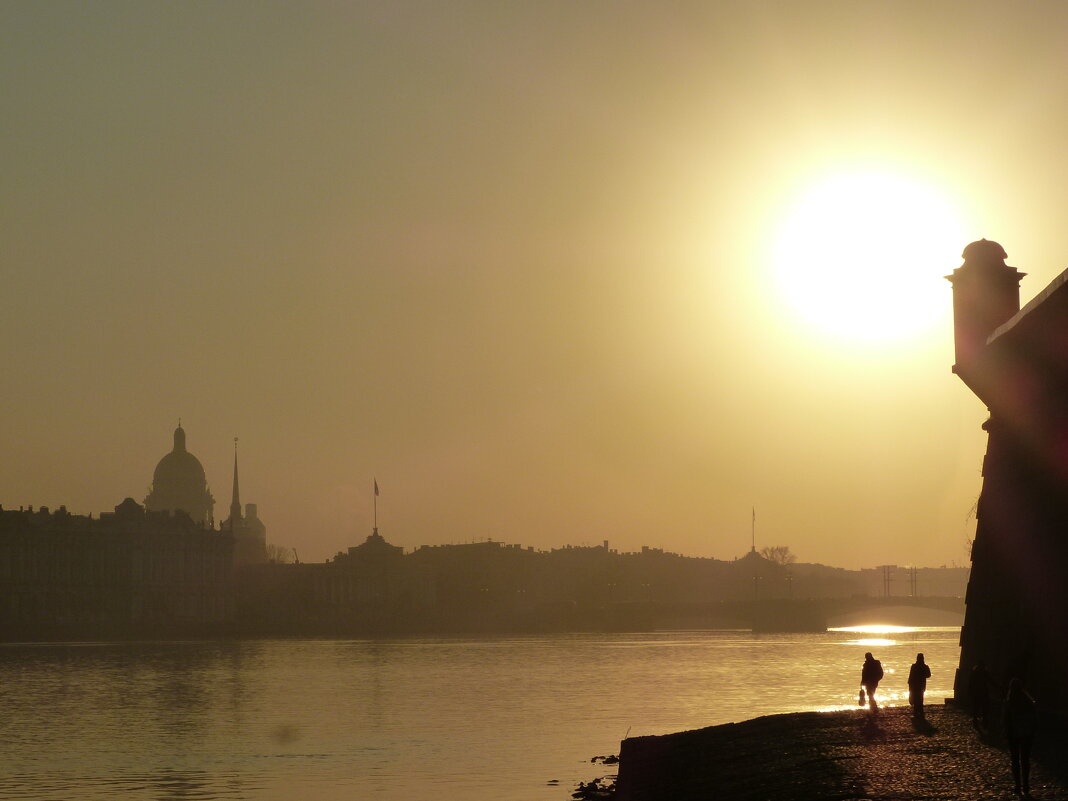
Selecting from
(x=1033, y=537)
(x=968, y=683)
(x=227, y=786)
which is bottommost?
(x=227, y=786)

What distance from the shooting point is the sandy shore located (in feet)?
69.8

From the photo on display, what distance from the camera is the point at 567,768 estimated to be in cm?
4238

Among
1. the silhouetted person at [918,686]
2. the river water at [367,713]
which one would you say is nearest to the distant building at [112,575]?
the river water at [367,713]

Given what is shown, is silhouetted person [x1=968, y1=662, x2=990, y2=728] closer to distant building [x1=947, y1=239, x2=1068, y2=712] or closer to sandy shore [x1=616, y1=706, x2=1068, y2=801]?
sandy shore [x1=616, y1=706, x2=1068, y2=801]

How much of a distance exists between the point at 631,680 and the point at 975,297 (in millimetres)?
57874

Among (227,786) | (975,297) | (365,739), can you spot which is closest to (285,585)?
(365,739)

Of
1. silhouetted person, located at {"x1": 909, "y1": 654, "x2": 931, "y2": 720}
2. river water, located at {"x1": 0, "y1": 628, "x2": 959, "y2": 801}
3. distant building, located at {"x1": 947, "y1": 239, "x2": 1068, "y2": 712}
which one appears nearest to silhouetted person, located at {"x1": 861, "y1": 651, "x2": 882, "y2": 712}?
distant building, located at {"x1": 947, "y1": 239, "x2": 1068, "y2": 712}

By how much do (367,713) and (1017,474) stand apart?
39922mm

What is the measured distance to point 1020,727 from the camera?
19.4m

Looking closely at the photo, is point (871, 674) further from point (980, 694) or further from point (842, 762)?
point (842, 762)

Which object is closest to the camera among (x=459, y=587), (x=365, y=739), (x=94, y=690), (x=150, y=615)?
(x=365, y=739)

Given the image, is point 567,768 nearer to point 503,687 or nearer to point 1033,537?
point 1033,537

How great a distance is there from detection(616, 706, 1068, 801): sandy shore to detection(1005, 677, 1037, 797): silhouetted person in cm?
24

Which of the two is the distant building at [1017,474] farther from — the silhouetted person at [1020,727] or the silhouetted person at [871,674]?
the silhouetted person at [1020,727]
